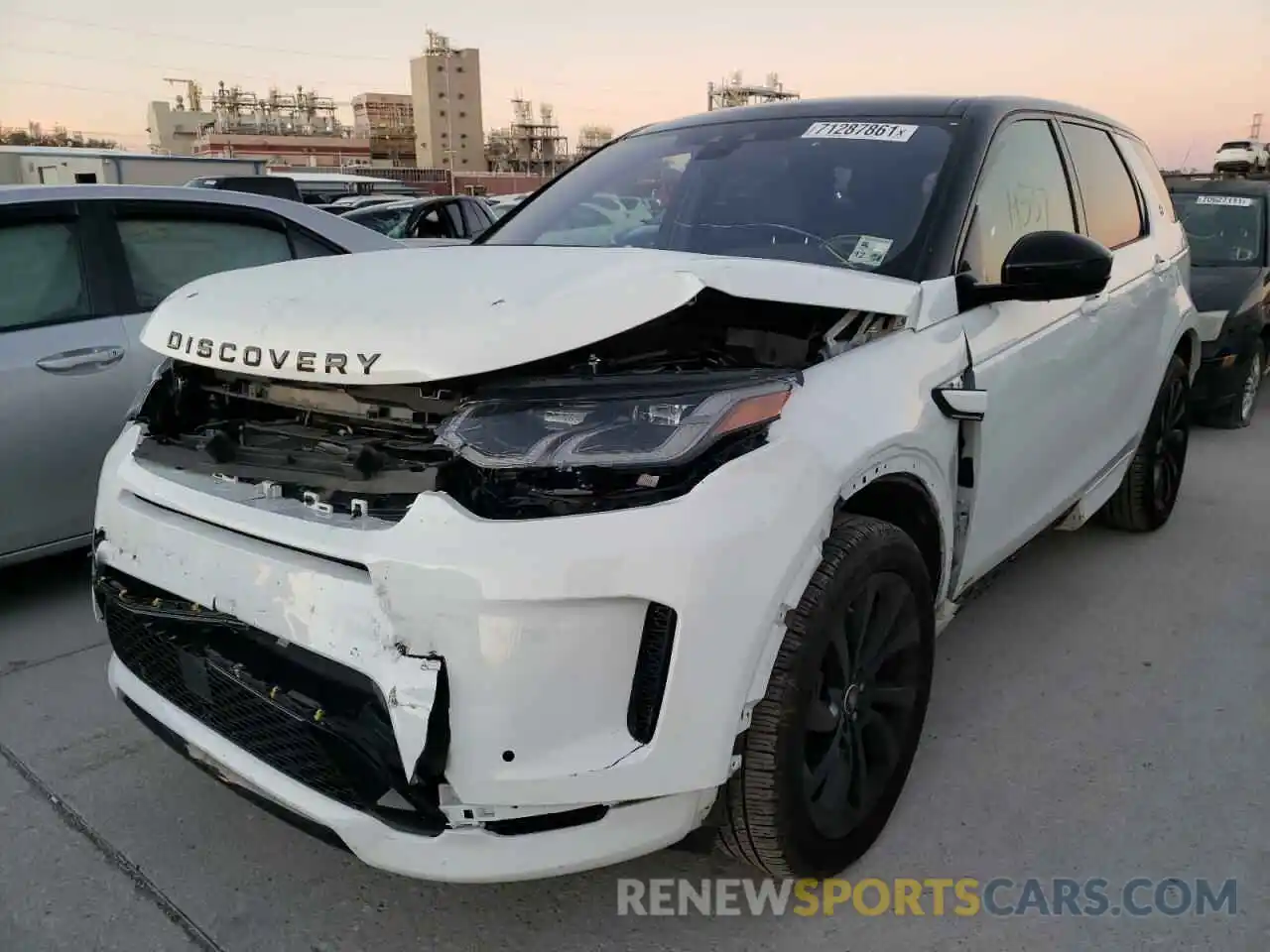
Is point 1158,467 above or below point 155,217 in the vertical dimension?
below

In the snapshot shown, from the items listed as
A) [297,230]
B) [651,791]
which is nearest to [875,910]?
[651,791]

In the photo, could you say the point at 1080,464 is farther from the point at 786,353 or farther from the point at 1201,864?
the point at 786,353

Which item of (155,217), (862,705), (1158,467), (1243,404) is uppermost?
(155,217)

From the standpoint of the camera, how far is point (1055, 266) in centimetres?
238

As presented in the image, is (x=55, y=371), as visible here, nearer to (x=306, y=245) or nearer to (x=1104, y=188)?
(x=306, y=245)

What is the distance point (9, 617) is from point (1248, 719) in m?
4.19

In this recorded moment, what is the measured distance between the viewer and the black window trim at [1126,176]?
3.34m

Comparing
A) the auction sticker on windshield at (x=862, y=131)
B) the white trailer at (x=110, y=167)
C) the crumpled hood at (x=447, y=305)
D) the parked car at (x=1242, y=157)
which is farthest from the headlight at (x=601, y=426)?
the parked car at (x=1242, y=157)

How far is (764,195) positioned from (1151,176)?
93.8 inches

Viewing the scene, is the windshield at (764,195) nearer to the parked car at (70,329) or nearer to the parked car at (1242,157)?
the parked car at (70,329)

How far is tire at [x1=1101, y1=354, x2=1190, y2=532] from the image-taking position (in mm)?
4168

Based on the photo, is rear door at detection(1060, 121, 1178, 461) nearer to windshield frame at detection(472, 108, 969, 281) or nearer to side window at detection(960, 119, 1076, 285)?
side window at detection(960, 119, 1076, 285)

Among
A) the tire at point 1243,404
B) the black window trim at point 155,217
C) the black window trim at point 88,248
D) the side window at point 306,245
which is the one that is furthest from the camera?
the tire at point 1243,404

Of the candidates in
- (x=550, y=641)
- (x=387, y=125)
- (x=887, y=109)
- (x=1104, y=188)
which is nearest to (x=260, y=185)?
(x=887, y=109)
